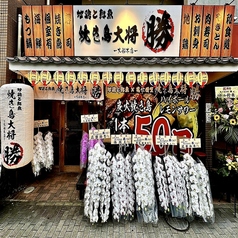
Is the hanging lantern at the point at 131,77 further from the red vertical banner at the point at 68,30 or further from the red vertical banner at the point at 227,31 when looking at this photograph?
the red vertical banner at the point at 227,31

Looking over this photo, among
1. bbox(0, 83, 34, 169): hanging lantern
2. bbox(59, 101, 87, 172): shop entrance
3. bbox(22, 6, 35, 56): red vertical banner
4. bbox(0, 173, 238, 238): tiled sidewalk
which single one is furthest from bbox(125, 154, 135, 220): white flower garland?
bbox(22, 6, 35, 56): red vertical banner

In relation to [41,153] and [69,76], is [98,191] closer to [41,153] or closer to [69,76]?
[69,76]

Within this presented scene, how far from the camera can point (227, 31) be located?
21.2 feet

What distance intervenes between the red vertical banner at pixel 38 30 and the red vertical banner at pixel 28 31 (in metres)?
0.12

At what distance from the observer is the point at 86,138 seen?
7109 millimetres

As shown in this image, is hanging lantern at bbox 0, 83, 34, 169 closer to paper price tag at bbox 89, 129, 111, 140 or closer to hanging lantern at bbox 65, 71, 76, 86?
hanging lantern at bbox 65, 71, 76, 86

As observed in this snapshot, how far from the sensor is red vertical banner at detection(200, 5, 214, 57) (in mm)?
6383

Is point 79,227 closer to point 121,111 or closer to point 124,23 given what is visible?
point 121,111

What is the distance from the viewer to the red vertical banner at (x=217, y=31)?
20.9 ft

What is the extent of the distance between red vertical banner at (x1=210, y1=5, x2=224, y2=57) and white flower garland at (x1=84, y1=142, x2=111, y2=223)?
5135mm

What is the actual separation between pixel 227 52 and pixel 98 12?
4460 millimetres

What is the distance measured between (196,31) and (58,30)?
179 inches

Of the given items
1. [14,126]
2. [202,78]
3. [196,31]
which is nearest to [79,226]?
[14,126]

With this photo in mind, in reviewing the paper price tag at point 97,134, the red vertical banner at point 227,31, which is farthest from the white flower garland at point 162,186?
the red vertical banner at point 227,31
